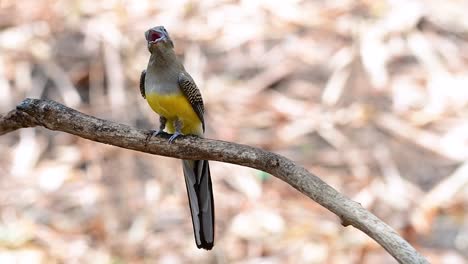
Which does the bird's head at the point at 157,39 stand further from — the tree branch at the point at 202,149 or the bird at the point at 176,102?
the tree branch at the point at 202,149

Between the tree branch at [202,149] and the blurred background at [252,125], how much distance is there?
10.3 feet

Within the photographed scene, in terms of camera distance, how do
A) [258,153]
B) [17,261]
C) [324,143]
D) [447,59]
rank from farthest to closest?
[447,59] < [324,143] < [17,261] < [258,153]

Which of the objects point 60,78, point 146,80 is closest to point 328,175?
point 60,78

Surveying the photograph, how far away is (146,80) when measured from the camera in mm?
3869

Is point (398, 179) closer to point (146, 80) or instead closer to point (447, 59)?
point (447, 59)

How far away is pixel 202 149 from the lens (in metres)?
3.29

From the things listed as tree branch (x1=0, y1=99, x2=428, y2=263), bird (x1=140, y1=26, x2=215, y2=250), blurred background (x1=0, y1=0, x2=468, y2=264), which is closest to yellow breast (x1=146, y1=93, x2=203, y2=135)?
bird (x1=140, y1=26, x2=215, y2=250)

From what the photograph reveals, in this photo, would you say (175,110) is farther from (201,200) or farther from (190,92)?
(201,200)

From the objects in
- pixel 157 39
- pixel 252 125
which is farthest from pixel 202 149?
pixel 252 125

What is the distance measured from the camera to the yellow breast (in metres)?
3.77

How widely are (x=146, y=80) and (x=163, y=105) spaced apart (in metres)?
0.18

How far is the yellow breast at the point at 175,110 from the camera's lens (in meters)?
3.77

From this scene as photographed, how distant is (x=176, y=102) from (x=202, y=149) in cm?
57

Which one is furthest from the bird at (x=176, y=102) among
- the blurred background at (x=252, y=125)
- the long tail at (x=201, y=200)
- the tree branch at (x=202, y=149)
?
the blurred background at (x=252, y=125)
